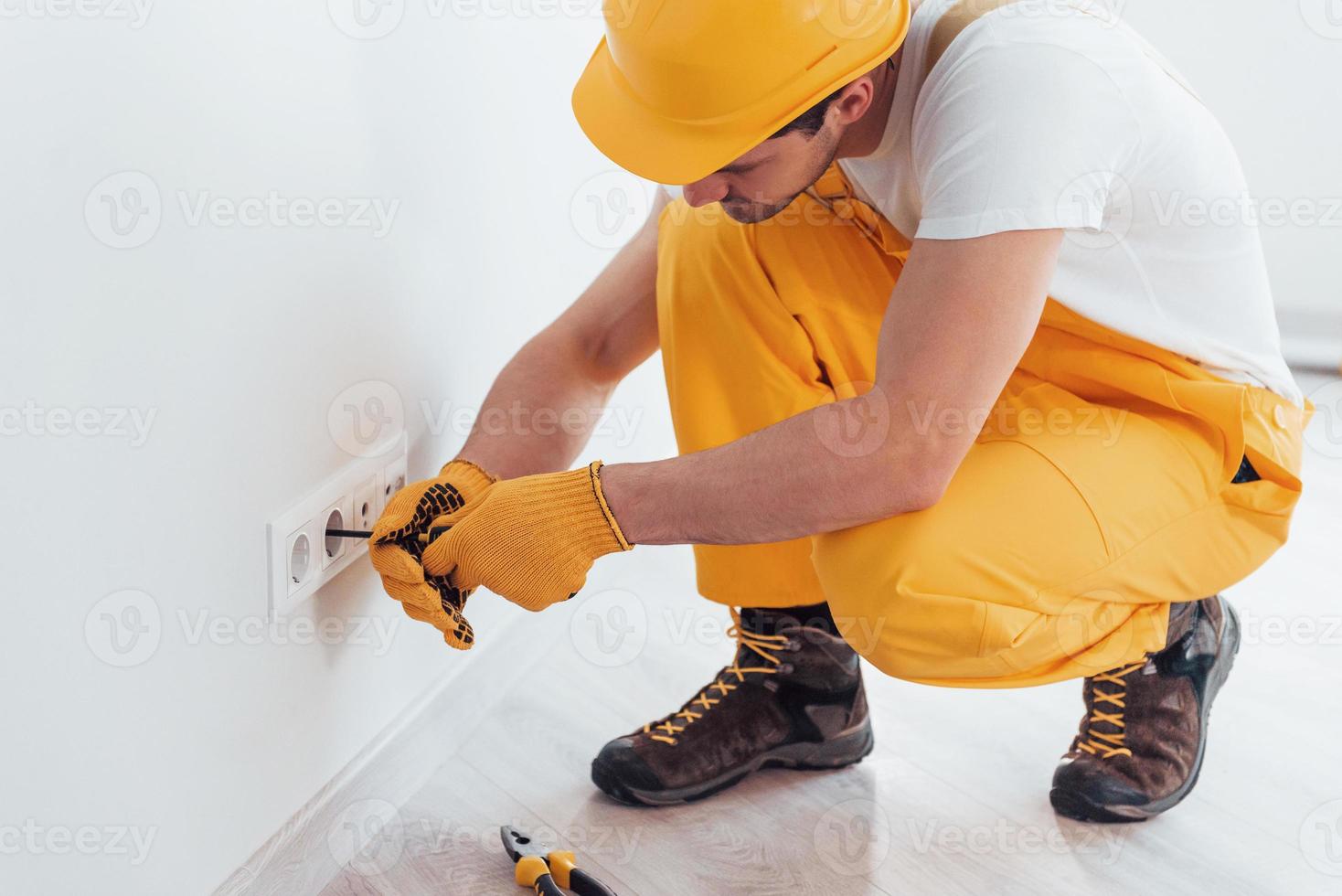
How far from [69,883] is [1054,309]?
935 millimetres

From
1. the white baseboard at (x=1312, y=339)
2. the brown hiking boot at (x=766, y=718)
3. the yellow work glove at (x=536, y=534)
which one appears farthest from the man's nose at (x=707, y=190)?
the white baseboard at (x=1312, y=339)

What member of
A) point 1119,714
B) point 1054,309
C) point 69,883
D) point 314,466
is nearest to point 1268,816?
point 1119,714

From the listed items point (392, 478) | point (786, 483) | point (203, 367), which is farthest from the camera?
point (392, 478)

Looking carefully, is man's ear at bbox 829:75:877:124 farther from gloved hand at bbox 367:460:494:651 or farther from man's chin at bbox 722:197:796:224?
gloved hand at bbox 367:460:494:651

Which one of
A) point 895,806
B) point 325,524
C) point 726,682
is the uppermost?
point 325,524

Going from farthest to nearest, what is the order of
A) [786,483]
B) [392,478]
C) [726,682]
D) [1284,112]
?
[1284,112]
[726,682]
[392,478]
[786,483]

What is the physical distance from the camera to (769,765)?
1.35 meters

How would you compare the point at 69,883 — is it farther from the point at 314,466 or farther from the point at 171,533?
the point at 314,466

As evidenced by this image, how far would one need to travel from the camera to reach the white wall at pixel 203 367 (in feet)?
2.54

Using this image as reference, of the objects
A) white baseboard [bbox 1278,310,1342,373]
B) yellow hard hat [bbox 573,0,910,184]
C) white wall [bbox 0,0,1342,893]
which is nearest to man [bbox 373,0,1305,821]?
yellow hard hat [bbox 573,0,910,184]

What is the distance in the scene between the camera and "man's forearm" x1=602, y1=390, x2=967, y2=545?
103cm

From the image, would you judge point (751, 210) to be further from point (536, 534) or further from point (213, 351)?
point (213, 351)

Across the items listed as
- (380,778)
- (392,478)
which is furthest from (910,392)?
(380,778)

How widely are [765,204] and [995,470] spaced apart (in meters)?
0.32
